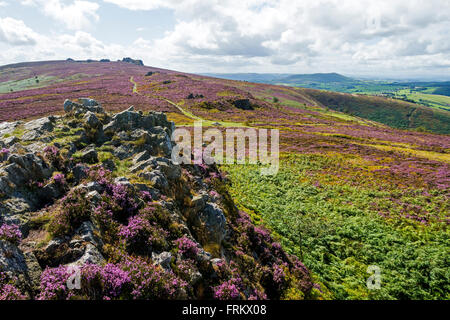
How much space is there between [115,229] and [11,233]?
320 centimetres

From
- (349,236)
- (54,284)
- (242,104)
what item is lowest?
(349,236)

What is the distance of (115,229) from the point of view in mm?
9227

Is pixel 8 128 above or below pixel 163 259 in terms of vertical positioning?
above

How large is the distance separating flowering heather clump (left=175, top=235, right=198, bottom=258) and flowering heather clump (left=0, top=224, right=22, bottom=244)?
18.1 ft

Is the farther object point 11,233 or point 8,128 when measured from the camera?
point 8,128

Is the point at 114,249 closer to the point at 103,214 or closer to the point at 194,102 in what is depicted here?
the point at 103,214

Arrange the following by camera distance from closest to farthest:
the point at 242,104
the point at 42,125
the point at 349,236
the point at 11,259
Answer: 1. the point at 11,259
2. the point at 42,125
3. the point at 349,236
4. the point at 242,104

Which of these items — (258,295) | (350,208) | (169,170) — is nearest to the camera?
(258,295)

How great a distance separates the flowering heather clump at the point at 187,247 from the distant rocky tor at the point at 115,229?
0.04 meters

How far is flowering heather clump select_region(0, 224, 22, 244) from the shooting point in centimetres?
700

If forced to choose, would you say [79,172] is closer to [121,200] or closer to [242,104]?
[121,200]

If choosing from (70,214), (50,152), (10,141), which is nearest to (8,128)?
(10,141)

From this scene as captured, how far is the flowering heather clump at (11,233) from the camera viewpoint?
700 centimetres

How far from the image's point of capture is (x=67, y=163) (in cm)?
1188
